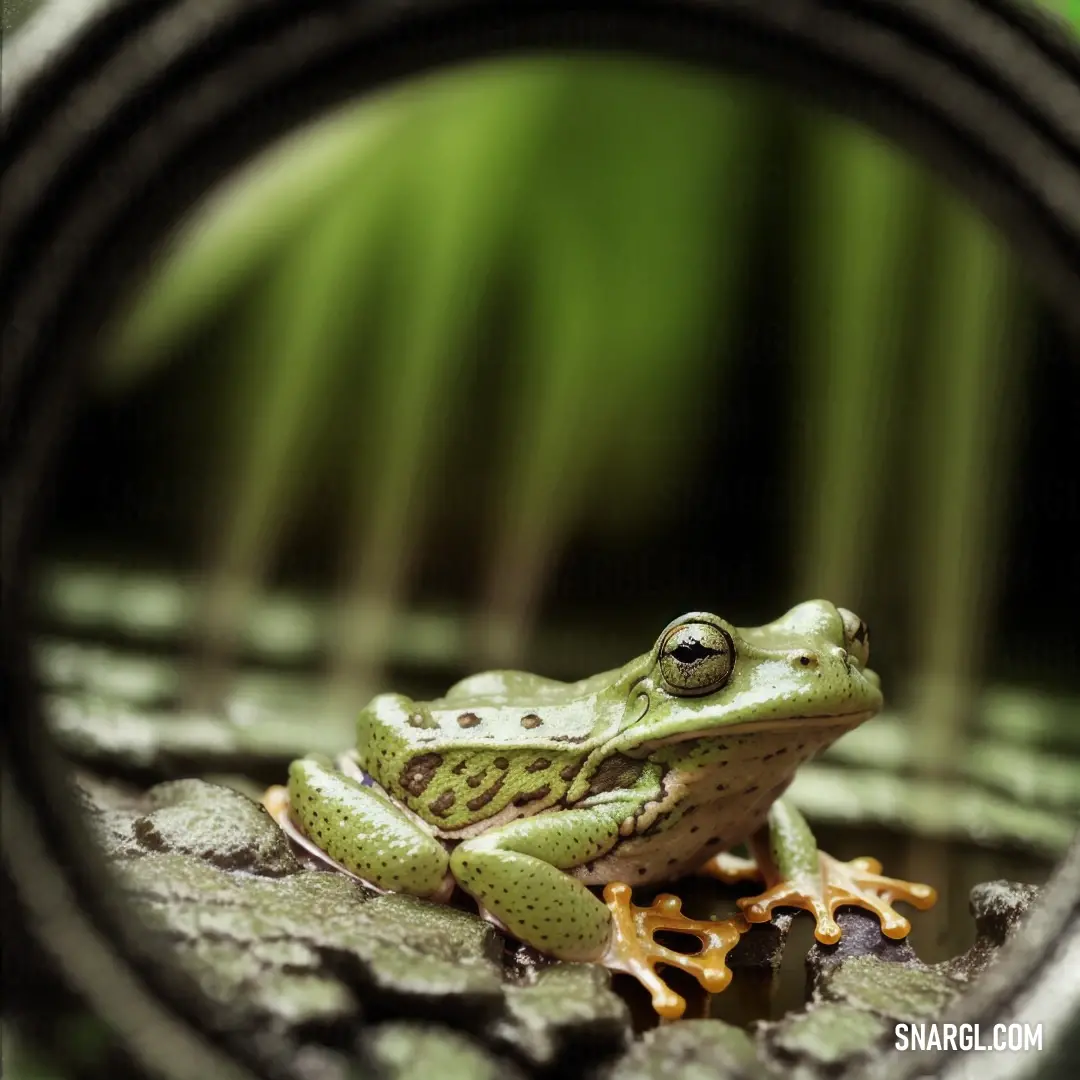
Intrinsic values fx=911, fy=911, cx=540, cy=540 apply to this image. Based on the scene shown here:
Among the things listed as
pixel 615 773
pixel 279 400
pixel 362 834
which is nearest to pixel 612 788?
pixel 615 773

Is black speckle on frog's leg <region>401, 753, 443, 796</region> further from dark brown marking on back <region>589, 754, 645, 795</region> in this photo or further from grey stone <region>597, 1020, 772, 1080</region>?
grey stone <region>597, 1020, 772, 1080</region>

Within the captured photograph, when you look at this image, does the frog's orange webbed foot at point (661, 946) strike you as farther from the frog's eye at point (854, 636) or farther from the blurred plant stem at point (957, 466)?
the blurred plant stem at point (957, 466)

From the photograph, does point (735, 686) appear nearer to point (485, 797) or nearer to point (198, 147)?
point (485, 797)

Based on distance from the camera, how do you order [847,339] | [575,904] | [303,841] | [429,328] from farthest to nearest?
[429,328]
[847,339]
[303,841]
[575,904]

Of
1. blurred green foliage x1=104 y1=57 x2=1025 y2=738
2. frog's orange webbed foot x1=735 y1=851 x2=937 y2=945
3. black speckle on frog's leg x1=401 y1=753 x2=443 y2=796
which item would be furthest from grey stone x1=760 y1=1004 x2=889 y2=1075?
blurred green foliage x1=104 y1=57 x2=1025 y2=738

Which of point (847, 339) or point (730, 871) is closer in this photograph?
point (730, 871)

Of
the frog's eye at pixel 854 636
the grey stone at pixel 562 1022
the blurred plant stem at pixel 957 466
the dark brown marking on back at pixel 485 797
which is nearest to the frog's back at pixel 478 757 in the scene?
the dark brown marking on back at pixel 485 797

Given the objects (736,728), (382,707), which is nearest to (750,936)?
(736,728)
